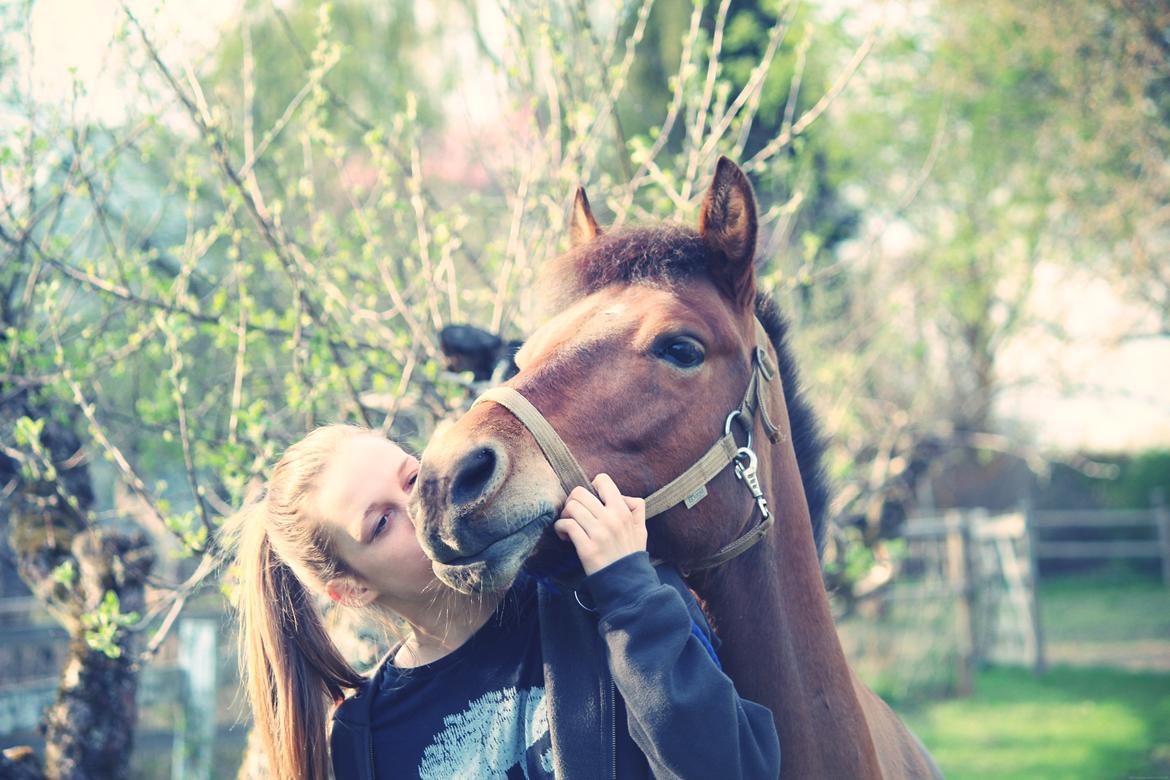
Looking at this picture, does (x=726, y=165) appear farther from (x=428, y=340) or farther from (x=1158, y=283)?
(x=1158, y=283)

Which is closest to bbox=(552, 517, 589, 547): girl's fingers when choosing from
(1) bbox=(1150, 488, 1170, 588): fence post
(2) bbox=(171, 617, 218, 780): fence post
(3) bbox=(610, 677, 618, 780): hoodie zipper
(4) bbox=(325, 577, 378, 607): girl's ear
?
(3) bbox=(610, 677, 618, 780): hoodie zipper

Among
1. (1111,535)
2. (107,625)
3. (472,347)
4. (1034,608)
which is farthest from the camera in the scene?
(1111,535)

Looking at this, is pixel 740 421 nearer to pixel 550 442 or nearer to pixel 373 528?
pixel 550 442

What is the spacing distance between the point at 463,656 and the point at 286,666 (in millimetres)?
441

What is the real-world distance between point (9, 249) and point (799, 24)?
21.6ft

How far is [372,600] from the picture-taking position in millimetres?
2064

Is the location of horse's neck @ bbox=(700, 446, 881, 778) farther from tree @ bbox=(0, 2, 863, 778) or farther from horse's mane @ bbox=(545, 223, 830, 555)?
tree @ bbox=(0, 2, 863, 778)

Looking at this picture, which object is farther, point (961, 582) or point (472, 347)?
point (961, 582)

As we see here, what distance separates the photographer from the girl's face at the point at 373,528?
1.95 metres

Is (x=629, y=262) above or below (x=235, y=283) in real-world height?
below

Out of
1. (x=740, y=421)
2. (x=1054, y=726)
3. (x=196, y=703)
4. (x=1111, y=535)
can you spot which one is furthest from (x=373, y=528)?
(x=1111, y=535)

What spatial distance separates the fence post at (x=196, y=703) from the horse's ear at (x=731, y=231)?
421cm

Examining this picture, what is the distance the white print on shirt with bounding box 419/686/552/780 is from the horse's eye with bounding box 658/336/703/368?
726 millimetres

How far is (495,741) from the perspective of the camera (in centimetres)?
182
